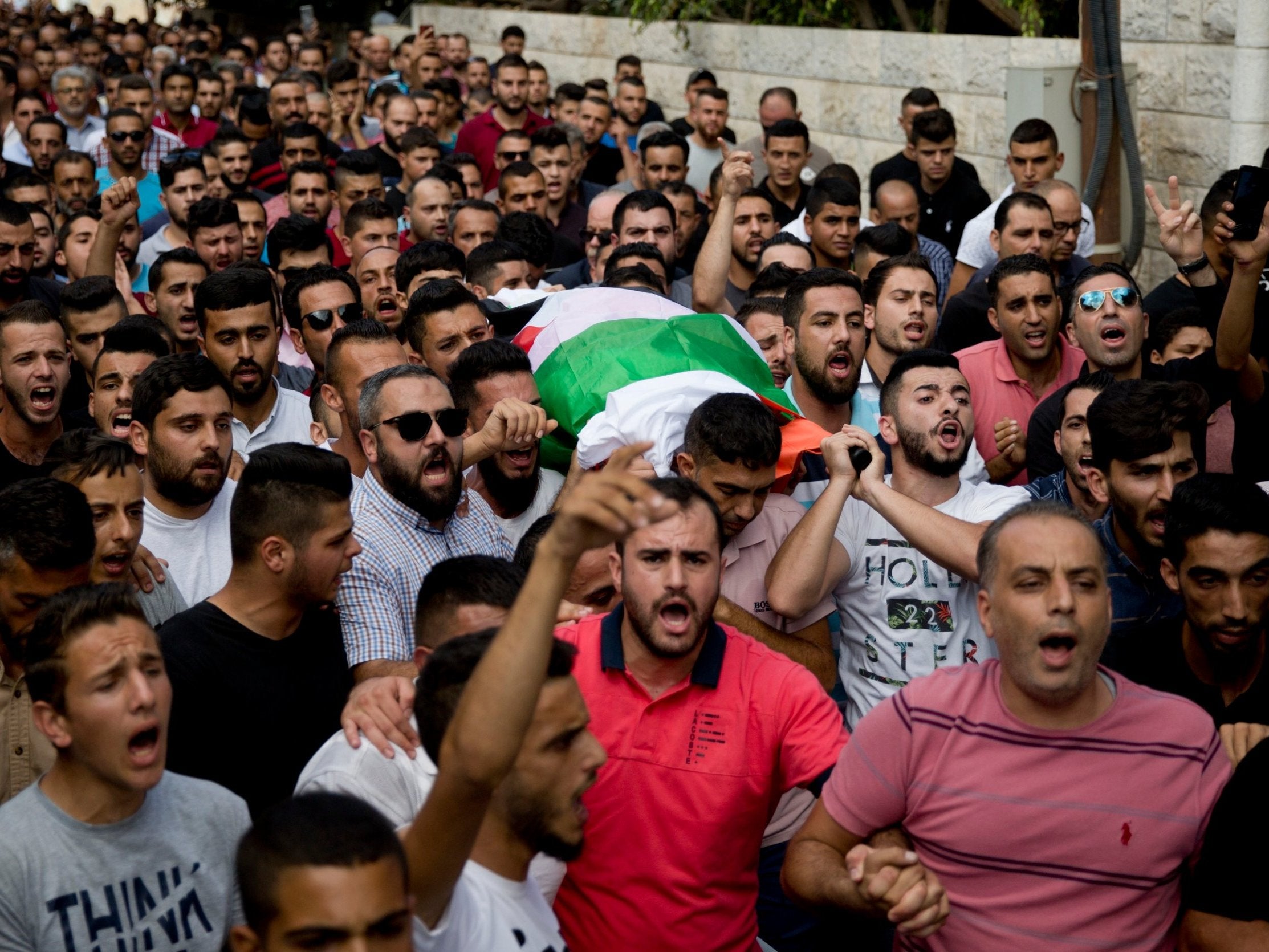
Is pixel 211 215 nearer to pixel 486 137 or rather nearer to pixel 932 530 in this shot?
pixel 486 137

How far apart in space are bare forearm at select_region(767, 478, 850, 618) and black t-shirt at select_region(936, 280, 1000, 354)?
3214 millimetres

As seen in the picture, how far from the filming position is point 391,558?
4.71 metres

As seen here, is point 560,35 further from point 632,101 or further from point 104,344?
point 104,344

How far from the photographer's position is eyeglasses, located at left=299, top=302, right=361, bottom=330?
23.3 ft

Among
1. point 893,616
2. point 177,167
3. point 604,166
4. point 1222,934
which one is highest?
point 177,167

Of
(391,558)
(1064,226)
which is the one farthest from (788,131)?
(391,558)

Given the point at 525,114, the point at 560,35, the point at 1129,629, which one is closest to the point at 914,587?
the point at 1129,629

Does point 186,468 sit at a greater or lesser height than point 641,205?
lesser

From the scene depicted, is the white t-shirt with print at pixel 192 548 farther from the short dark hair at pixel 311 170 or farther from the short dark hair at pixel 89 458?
the short dark hair at pixel 311 170

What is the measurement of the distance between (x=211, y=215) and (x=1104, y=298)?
190 inches

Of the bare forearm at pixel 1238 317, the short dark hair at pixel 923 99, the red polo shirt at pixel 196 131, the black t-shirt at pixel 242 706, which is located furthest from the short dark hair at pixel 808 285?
the red polo shirt at pixel 196 131

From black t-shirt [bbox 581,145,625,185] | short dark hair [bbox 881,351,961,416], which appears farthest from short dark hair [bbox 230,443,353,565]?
black t-shirt [bbox 581,145,625,185]

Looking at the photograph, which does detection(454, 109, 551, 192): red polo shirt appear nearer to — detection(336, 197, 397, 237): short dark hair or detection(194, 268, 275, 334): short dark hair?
detection(336, 197, 397, 237): short dark hair

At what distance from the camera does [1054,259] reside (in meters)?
8.30
